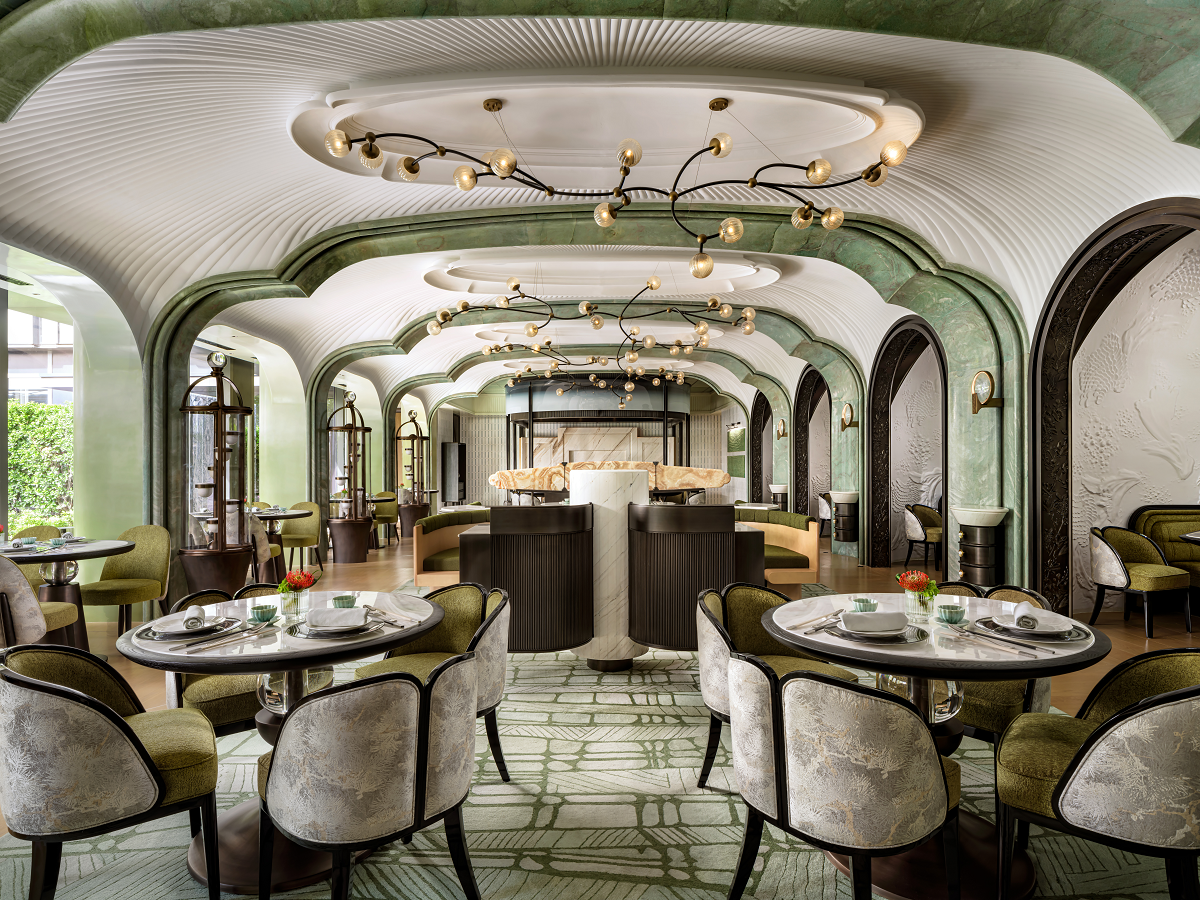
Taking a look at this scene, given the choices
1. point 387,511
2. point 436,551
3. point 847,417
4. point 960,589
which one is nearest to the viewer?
point 960,589

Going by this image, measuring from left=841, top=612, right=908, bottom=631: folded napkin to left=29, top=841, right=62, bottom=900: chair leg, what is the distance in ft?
8.25

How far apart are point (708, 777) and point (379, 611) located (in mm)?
1622

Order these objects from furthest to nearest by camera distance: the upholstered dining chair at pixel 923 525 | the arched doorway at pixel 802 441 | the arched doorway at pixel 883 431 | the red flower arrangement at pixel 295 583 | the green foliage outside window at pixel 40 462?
1. the arched doorway at pixel 802 441
2. the arched doorway at pixel 883 431
3. the upholstered dining chair at pixel 923 525
4. the green foliage outside window at pixel 40 462
5. the red flower arrangement at pixel 295 583

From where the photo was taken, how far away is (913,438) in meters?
10.5

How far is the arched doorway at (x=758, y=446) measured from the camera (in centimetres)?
1684

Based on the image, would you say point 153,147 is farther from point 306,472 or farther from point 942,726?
point 306,472

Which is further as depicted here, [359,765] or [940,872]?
[940,872]

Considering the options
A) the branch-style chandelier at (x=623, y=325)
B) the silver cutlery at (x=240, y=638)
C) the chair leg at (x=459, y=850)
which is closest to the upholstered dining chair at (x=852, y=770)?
the chair leg at (x=459, y=850)

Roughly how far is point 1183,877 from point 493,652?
232 centimetres

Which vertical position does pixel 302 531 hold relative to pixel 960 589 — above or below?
below

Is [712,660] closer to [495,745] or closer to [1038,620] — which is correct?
[495,745]

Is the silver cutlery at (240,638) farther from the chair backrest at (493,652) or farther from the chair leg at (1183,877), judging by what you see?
the chair leg at (1183,877)

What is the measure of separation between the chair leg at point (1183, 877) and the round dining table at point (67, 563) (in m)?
5.92

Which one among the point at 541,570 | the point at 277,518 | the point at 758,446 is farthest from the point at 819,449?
the point at 541,570
